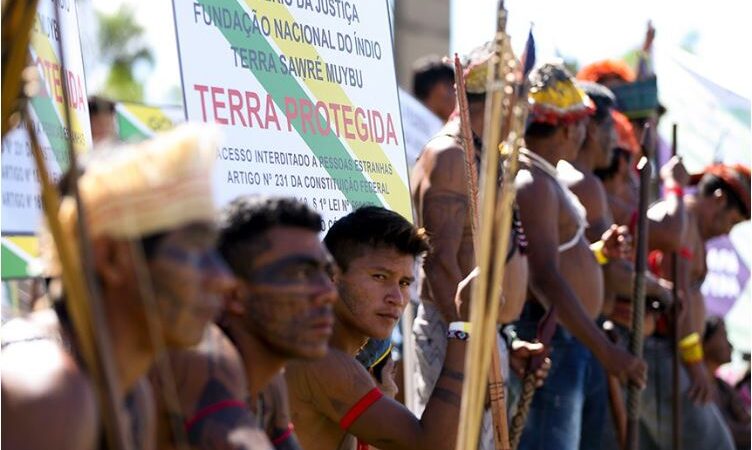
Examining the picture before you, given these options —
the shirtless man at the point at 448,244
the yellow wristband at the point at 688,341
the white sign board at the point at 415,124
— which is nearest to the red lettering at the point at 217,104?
the shirtless man at the point at 448,244

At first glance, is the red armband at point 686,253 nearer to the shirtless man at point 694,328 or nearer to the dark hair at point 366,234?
the shirtless man at point 694,328

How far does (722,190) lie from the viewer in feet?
30.7

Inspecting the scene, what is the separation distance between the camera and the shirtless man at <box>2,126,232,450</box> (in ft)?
9.55

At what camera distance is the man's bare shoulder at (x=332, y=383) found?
486 cm

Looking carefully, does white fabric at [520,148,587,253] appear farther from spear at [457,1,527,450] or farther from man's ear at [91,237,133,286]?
man's ear at [91,237,133,286]

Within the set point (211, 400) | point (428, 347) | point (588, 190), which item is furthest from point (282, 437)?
point (588, 190)

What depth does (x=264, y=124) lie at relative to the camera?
16.7ft

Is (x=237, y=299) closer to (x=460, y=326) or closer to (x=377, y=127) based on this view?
(x=460, y=326)

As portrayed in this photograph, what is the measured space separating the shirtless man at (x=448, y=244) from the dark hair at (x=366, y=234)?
956 millimetres

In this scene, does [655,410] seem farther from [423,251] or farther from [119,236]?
[119,236]

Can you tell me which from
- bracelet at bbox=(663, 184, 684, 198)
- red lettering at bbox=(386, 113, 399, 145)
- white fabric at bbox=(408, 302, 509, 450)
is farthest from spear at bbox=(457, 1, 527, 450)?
bracelet at bbox=(663, 184, 684, 198)

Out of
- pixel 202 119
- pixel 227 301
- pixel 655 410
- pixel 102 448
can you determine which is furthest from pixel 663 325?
pixel 102 448

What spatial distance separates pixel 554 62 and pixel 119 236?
4365 mm

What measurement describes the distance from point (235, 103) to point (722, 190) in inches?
197
